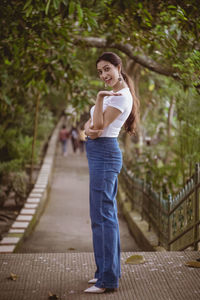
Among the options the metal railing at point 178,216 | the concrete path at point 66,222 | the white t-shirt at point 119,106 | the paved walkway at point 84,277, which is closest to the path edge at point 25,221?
the concrete path at point 66,222

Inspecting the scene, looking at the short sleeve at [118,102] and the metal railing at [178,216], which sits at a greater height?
the short sleeve at [118,102]

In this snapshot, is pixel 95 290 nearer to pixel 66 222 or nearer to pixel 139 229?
pixel 139 229

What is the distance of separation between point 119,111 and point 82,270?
149 cm

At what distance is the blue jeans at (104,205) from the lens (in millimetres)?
3219

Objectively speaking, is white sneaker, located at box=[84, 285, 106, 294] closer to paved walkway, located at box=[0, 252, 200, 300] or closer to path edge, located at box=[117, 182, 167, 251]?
paved walkway, located at box=[0, 252, 200, 300]

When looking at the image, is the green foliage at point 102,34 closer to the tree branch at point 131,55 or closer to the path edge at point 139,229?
the tree branch at point 131,55

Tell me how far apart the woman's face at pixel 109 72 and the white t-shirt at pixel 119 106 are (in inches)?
4.3

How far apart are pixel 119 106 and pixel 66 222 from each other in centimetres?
698

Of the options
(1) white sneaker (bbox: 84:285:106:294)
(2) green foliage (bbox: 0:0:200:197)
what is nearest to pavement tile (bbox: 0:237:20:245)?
(2) green foliage (bbox: 0:0:200:197)

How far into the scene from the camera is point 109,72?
3240 millimetres

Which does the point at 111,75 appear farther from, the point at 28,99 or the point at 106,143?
the point at 28,99

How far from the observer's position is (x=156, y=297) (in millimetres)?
3186

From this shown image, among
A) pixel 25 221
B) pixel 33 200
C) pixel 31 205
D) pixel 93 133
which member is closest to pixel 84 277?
pixel 93 133

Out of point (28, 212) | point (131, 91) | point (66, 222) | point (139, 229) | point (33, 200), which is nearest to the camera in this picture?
point (131, 91)
